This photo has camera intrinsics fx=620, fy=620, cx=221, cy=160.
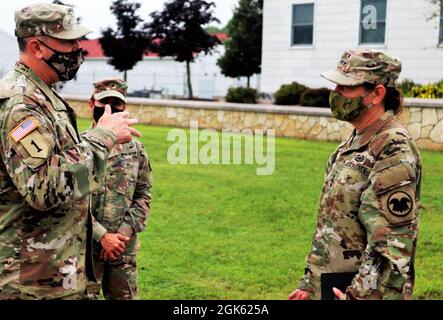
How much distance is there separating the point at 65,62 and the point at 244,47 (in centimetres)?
3092

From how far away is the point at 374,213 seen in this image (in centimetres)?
261

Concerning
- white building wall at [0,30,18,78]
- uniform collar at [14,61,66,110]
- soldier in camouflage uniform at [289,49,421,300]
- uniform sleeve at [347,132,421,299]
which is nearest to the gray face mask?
soldier in camouflage uniform at [289,49,421,300]

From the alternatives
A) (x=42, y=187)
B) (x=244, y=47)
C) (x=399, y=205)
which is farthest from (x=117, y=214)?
(x=244, y=47)

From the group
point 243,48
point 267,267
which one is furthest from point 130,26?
point 267,267

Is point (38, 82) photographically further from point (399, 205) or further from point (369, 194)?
point (399, 205)

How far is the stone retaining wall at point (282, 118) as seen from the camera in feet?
40.0

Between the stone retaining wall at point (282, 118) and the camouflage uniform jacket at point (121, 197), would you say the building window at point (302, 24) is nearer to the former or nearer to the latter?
the stone retaining wall at point (282, 118)

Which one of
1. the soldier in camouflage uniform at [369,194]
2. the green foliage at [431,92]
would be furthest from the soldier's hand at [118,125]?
the green foliage at [431,92]

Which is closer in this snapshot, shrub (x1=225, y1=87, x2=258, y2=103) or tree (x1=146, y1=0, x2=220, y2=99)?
shrub (x1=225, y1=87, x2=258, y2=103)

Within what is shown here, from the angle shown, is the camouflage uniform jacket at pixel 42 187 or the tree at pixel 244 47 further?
the tree at pixel 244 47

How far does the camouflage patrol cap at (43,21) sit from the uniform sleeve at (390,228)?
1496 millimetres

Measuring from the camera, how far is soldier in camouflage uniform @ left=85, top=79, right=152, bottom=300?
3.84m

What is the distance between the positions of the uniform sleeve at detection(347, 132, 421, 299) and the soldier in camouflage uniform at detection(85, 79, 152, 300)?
1756 millimetres

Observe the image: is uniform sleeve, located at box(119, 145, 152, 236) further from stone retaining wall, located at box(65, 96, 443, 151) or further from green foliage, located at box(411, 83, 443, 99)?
green foliage, located at box(411, 83, 443, 99)
